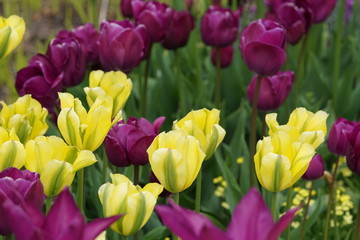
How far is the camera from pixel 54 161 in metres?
1.09

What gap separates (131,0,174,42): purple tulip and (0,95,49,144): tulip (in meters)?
0.68

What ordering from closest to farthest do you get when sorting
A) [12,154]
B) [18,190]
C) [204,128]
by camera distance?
[18,190]
[12,154]
[204,128]

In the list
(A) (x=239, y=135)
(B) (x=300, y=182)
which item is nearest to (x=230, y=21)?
(A) (x=239, y=135)

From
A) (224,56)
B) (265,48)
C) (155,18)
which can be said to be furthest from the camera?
(224,56)

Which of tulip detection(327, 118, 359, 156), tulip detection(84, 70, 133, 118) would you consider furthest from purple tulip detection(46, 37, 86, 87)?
tulip detection(327, 118, 359, 156)

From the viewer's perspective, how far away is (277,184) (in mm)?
1134

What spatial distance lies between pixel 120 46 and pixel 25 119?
0.53 m

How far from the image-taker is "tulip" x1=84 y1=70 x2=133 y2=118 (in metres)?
1.42

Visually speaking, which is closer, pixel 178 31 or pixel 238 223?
pixel 238 223

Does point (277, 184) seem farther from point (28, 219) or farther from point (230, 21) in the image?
point (230, 21)

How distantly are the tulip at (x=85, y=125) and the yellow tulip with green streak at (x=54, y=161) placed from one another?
63 mm

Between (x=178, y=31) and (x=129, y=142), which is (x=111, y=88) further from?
(x=178, y=31)

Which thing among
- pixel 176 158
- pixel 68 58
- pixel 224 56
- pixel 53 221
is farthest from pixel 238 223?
pixel 224 56

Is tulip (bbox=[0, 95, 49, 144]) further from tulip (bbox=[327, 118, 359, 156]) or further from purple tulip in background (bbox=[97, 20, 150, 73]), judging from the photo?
tulip (bbox=[327, 118, 359, 156])
